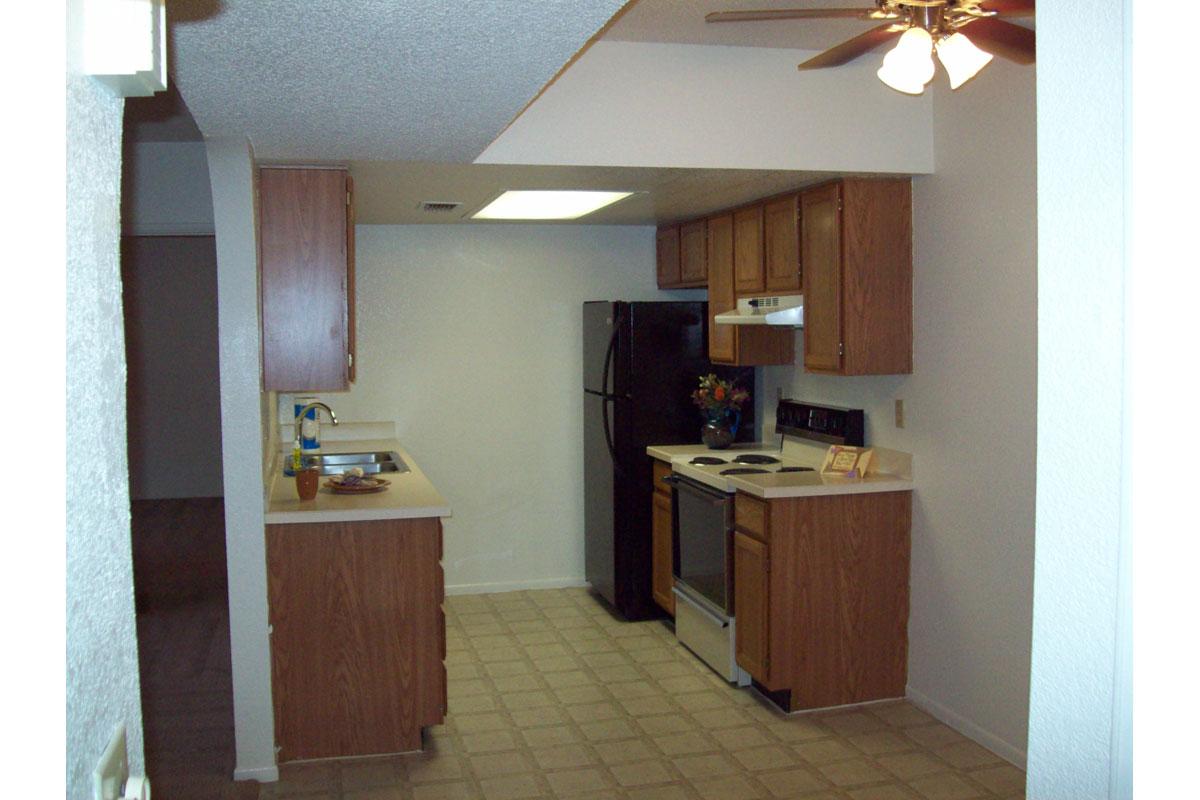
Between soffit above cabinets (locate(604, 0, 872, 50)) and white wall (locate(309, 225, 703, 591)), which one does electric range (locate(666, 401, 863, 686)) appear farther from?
soffit above cabinets (locate(604, 0, 872, 50))

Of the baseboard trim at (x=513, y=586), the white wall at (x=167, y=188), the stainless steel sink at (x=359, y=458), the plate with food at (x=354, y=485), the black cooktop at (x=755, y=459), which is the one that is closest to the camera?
the plate with food at (x=354, y=485)

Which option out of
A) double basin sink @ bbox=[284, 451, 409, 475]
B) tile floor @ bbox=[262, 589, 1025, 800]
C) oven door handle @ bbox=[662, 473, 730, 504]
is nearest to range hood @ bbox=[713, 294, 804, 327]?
oven door handle @ bbox=[662, 473, 730, 504]

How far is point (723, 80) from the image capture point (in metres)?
3.97

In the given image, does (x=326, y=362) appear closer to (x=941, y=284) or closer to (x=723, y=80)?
(x=723, y=80)

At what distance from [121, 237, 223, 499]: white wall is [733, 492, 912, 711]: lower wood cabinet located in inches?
266

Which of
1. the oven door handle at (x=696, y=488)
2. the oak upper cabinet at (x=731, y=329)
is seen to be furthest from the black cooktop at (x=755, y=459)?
the oak upper cabinet at (x=731, y=329)

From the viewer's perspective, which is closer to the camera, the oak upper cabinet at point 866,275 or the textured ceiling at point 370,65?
the textured ceiling at point 370,65

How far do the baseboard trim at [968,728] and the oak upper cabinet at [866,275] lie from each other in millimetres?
1311

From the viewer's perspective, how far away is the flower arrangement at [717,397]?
5.53 meters

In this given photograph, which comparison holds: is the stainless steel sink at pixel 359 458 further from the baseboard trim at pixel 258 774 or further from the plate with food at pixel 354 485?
the baseboard trim at pixel 258 774

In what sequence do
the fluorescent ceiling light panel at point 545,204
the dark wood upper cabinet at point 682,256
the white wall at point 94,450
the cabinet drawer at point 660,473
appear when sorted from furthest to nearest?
the dark wood upper cabinet at point 682,256 < the cabinet drawer at point 660,473 < the fluorescent ceiling light panel at point 545,204 < the white wall at point 94,450

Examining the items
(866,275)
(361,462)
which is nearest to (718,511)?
(866,275)

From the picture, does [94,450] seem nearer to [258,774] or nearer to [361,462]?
[258,774]
